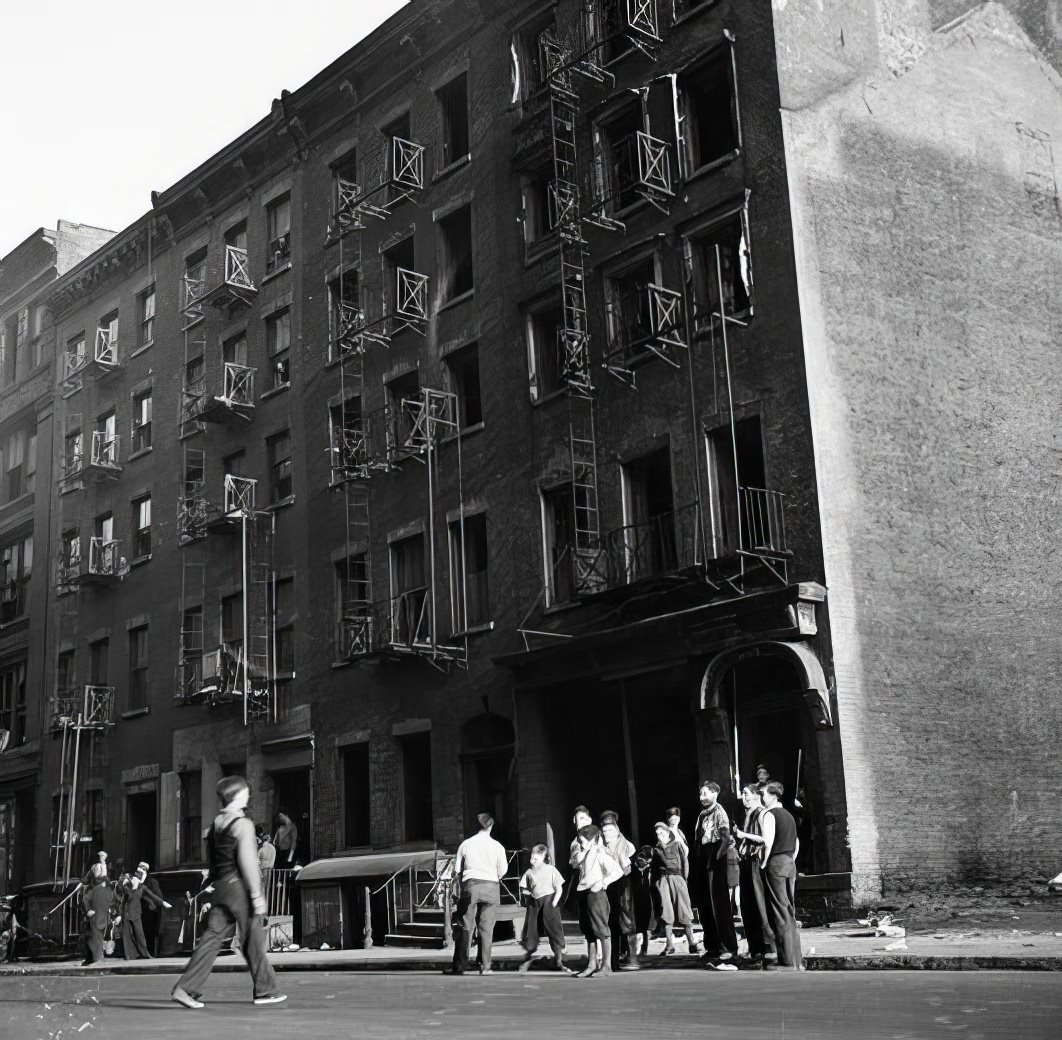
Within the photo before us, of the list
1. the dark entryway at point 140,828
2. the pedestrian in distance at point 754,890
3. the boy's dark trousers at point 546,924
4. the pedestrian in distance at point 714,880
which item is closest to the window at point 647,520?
the boy's dark trousers at point 546,924

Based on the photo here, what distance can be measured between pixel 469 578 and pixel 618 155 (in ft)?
27.7

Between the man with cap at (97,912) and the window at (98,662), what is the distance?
14390mm

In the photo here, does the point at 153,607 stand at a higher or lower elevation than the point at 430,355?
lower

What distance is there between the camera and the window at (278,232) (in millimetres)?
37062

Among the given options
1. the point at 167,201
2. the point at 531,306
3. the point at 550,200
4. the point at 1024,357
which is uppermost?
the point at 167,201

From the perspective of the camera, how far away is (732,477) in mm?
24922

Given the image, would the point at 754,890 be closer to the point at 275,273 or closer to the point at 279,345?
the point at 279,345

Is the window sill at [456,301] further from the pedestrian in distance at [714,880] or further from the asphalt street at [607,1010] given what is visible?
the asphalt street at [607,1010]

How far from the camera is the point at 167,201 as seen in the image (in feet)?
134

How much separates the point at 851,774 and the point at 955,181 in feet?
36.5

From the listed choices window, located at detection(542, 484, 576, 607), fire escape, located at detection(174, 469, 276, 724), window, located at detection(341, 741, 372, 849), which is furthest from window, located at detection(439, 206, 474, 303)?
window, located at detection(341, 741, 372, 849)

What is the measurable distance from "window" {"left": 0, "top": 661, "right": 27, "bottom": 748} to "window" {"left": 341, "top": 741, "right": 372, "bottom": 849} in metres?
16.4

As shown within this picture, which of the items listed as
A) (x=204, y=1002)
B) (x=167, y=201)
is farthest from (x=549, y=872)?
(x=167, y=201)

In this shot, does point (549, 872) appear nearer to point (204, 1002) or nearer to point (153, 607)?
point (204, 1002)
